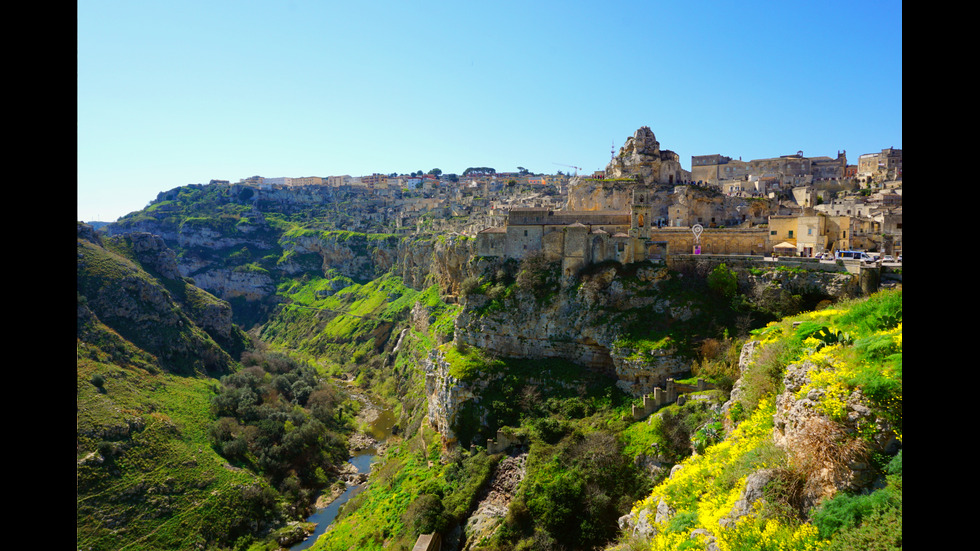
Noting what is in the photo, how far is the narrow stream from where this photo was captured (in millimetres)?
33172

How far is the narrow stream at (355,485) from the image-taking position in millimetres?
33172

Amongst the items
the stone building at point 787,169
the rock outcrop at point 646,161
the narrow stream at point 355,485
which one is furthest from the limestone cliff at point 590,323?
the stone building at point 787,169

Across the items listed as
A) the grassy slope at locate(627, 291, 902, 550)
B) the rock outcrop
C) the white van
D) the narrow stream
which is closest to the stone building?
the rock outcrop

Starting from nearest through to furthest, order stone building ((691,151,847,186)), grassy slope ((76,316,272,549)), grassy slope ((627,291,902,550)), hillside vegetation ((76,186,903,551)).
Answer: grassy slope ((627,291,902,550)) < hillside vegetation ((76,186,903,551)) < grassy slope ((76,316,272,549)) < stone building ((691,151,847,186))

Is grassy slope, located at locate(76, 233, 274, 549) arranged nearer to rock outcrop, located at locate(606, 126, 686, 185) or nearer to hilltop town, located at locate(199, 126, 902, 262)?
hilltop town, located at locate(199, 126, 902, 262)

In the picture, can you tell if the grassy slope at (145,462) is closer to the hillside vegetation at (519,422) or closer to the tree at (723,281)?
the hillside vegetation at (519,422)

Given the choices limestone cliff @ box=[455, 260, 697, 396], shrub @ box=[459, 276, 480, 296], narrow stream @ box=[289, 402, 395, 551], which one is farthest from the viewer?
shrub @ box=[459, 276, 480, 296]

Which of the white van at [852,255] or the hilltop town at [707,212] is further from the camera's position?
the hilltop town at [707,212]

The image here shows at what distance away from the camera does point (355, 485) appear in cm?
3916

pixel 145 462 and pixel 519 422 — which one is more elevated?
pixel 519 422

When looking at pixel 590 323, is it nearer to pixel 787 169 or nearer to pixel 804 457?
pixel 804 457

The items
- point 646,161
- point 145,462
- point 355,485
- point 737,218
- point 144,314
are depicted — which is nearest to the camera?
point 145,462

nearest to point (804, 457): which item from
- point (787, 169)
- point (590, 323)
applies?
point (590, 323)
